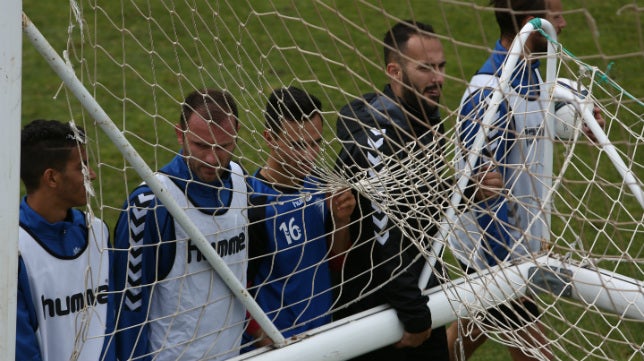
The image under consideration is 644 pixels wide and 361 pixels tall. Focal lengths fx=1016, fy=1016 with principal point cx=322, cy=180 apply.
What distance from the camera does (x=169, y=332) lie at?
318 centimetres

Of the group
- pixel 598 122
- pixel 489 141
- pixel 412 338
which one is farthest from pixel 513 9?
pixel 412 338

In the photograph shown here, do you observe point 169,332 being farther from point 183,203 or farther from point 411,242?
point 411,242

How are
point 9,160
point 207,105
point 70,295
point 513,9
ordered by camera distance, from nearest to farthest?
point 9,160
point 70,295
point 207,105
point 513,9

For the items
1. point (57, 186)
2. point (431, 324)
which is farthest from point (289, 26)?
point (431, 324)

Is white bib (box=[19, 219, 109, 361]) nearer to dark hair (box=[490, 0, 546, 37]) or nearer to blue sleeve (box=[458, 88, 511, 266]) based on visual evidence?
blue sleeve (box=[458, 88, 511, 266])

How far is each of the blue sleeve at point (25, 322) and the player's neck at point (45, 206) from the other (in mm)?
211

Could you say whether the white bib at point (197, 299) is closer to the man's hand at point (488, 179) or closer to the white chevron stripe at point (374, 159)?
the white chevron stripe at point (374, 159)

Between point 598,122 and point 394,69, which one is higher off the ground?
point 394,69

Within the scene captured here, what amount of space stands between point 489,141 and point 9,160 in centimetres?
150

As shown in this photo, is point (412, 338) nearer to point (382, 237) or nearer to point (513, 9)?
point (382, 237)

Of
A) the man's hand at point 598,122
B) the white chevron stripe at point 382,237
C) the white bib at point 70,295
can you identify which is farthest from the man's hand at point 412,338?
the white bib at point 70,295

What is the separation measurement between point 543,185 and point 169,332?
1.29 meters

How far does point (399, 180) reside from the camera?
321cm

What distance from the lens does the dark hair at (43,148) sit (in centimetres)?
312
